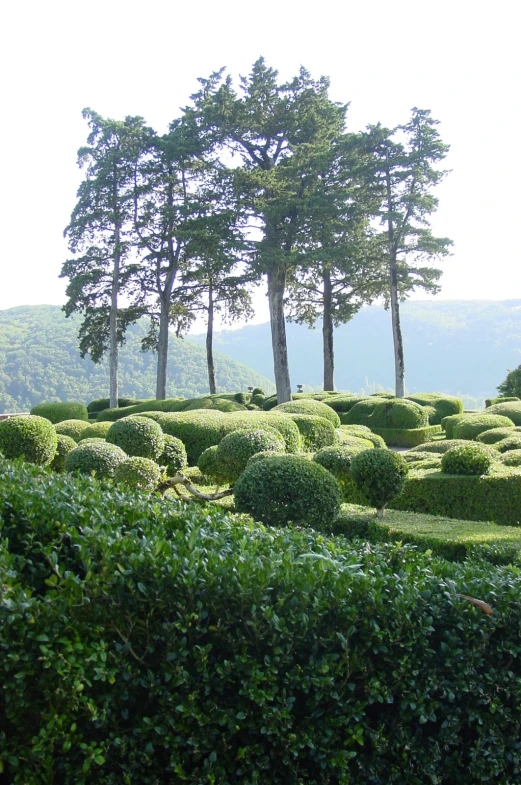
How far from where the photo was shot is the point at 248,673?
2518 millimetres

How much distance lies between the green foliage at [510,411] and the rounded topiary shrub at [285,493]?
12.5m

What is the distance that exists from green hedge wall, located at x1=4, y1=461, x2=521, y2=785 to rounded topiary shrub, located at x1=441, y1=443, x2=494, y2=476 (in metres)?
6.85

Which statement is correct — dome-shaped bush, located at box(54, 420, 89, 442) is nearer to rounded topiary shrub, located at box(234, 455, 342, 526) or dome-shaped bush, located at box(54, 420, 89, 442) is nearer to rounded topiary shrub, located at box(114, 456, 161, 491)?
rounded topiary shrub, located at box(114, 456, 161, 491)

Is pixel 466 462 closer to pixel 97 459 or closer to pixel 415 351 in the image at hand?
pixel 97 459

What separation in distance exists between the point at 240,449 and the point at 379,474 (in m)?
2.71

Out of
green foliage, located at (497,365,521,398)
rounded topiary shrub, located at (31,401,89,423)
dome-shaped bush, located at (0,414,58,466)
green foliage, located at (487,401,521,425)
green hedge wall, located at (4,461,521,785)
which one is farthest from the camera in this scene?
green foliage, located at (497,365,521,398)

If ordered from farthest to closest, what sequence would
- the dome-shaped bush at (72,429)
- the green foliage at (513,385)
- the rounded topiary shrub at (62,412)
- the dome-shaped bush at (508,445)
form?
the green foliage at (513,385) → the rounded topiary shrub at (62,412) → the dome-shaped bush at (72,429) → the dome-shaped bush at (508,445)

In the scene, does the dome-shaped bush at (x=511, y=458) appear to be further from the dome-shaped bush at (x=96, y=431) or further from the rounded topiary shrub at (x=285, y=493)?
the dome-shaped bush at (x=96, y=431)

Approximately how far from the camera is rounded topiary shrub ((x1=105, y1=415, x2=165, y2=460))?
36.0 ft

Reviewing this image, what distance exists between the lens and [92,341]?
31188 mm

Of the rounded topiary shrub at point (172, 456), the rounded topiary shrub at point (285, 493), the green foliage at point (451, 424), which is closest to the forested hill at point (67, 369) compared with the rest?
the green foliage at point (451, 424)

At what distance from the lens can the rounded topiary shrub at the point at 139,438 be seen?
1096 cm

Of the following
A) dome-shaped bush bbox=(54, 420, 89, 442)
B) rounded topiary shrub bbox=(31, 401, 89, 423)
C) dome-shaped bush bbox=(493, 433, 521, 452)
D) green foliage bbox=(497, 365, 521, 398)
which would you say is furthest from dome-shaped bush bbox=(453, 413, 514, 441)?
rounded topiary shrub bbox=(31, 401, 89, 423)

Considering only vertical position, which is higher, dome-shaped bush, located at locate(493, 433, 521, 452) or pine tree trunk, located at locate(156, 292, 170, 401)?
pine tree trunk, located at locate(156, 292, 170, 401)
